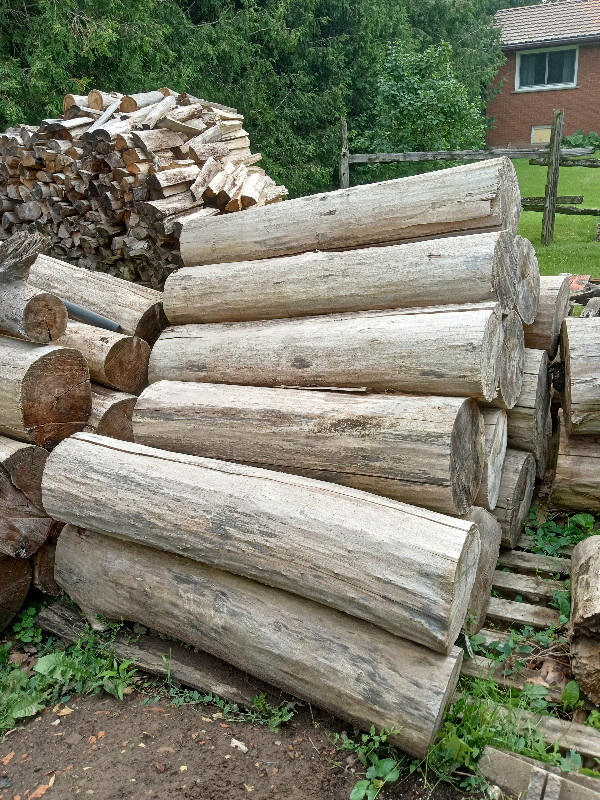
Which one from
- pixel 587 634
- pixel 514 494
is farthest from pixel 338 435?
pixel 587 634

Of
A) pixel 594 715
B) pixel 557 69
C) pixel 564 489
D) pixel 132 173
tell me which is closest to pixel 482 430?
pixel 564 489

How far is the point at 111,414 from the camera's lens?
14.2 feet

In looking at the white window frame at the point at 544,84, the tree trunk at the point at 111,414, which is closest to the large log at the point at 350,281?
the tree trunk at the point at 111,414

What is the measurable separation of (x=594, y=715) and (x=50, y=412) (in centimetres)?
320

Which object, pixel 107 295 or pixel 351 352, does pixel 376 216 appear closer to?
pixel 351 352

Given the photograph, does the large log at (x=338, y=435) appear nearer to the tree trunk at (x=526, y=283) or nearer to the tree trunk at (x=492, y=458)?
the tree trunk at (x=492, y=458)

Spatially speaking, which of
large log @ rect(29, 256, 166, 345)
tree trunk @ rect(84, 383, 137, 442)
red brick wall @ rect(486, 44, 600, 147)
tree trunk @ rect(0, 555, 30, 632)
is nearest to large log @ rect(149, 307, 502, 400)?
tree trunk @ rect(84, 383, 137, 442)

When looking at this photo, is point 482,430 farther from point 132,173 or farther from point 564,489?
point 132,173

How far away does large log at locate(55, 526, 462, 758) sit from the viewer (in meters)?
2.79

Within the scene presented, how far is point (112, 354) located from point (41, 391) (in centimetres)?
62

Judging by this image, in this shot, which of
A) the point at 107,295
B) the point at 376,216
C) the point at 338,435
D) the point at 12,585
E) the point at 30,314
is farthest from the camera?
the point at 107,295

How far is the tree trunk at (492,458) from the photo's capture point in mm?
3643

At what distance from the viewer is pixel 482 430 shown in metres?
3.59

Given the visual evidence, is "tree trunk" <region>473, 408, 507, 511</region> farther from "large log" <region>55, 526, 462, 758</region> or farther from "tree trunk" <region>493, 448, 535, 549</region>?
"large log" <region>55, 526, 462, 758</region>
